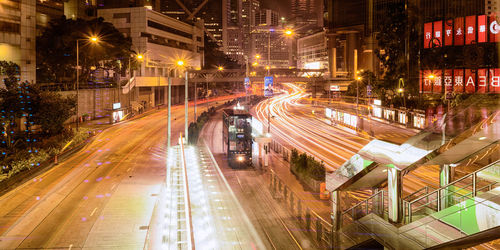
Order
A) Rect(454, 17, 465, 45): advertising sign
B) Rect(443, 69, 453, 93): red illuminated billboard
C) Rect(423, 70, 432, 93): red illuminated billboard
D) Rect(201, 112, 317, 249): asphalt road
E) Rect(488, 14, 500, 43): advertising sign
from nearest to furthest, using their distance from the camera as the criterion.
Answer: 1. Rect(201, 112, 317, 249): asphalt road
2. Rect(488, 14, 500, 43): advertising sign
3. Rect(454, 17, 465, 45): advertising sign
4. Rect(443, 69, 453, 93): red illuminated billboard
5. Rect(423, 70, 432, 93): red illuminated billboard

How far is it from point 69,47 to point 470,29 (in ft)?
174

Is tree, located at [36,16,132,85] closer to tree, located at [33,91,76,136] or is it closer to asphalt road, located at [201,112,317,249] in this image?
tree, located at [33,91,76,136]

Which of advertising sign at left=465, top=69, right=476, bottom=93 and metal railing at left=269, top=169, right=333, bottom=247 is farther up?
advertising sign at left=465, top=69, right=476, bottom=93

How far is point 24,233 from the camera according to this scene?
1789 cm

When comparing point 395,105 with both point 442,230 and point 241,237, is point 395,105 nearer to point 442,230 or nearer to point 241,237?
point 241,237

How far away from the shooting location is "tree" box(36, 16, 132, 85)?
191 feet

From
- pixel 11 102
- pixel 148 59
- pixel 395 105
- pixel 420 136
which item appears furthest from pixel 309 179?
pixel 148 59

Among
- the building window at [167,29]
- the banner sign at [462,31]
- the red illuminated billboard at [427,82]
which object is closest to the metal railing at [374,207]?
the banner sign at [462,31]

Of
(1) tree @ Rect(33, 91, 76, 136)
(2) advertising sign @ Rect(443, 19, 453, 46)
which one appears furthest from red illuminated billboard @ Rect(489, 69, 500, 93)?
(1) tree @ Rect(33, 91, 76, 136)

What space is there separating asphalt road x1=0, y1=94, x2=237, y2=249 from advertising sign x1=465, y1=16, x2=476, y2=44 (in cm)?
3817

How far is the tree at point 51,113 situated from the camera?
37.3m

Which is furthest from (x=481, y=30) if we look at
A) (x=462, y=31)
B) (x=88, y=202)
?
(x=88, y=202)

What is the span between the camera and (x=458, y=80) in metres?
50.8

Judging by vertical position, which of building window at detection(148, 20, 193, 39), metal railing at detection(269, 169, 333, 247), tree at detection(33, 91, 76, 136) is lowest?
metal railing at detection(269, 169, 333, 247)
